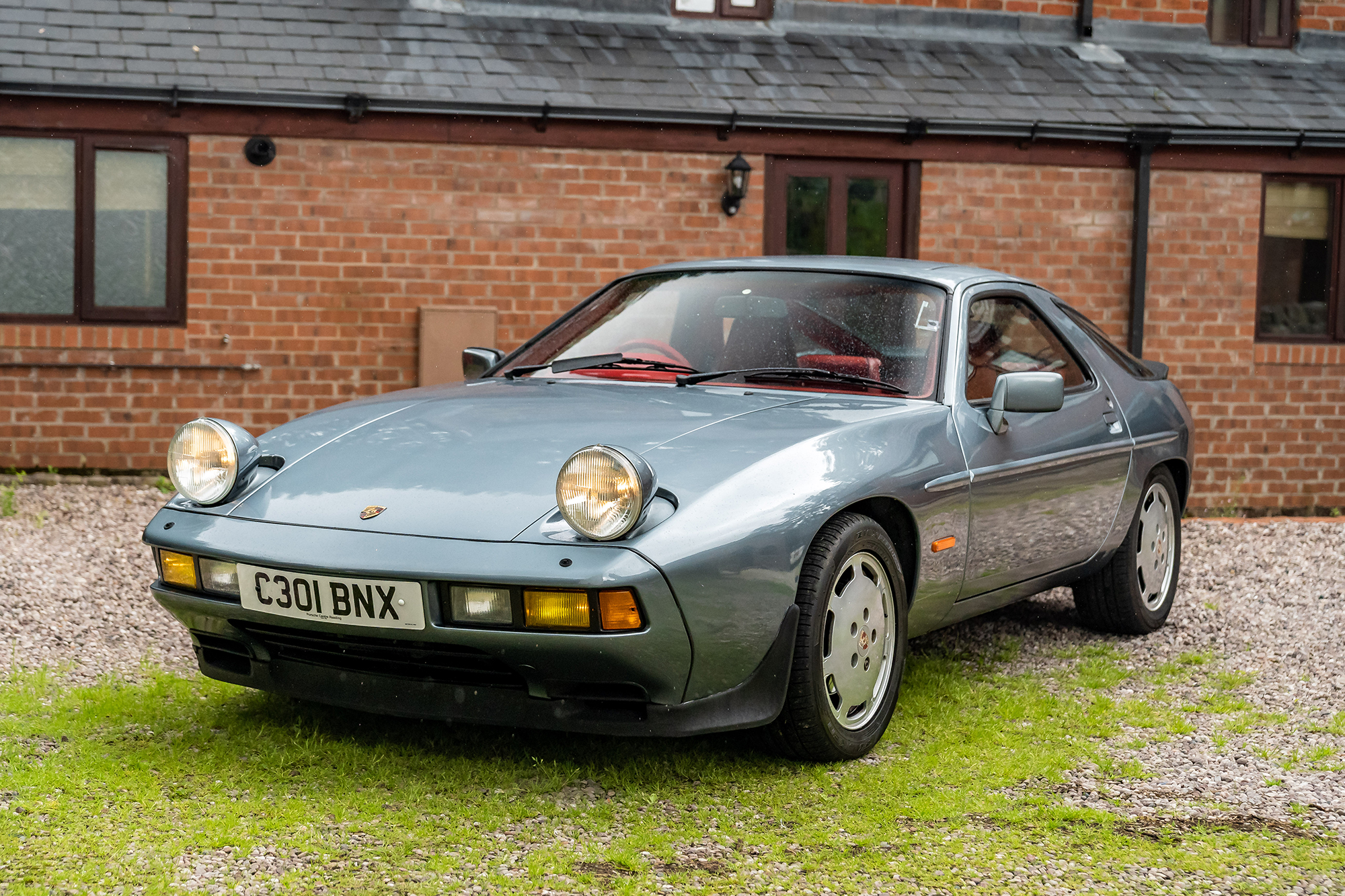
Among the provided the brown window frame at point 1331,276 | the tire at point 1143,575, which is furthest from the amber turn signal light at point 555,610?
the brown window frame at point 1331,276

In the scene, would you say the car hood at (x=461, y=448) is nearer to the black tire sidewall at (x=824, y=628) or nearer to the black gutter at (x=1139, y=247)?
the black tire sidewall at (x=824, y=628)

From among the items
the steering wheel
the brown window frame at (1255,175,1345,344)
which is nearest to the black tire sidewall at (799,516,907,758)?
the steering wheel

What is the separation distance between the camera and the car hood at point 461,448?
329 centimetres

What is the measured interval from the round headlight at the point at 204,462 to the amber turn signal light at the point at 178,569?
0.54ft

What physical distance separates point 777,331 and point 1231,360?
732cm

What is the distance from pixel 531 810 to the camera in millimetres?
3240

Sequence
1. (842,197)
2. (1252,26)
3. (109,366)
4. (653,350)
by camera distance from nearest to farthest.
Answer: (653,350) → (109,366) → (842,197) → (1252,26)

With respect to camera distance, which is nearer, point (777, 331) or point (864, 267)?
point (777, 331)

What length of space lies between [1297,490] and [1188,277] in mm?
1877

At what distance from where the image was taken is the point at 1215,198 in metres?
10.4

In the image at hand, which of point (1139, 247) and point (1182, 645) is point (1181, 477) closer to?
point (1182, 645)

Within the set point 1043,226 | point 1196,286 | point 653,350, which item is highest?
point 1043,226

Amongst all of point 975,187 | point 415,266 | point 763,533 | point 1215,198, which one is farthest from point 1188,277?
point 763,533

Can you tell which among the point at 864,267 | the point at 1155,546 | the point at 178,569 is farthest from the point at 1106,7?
the point at 178,569
